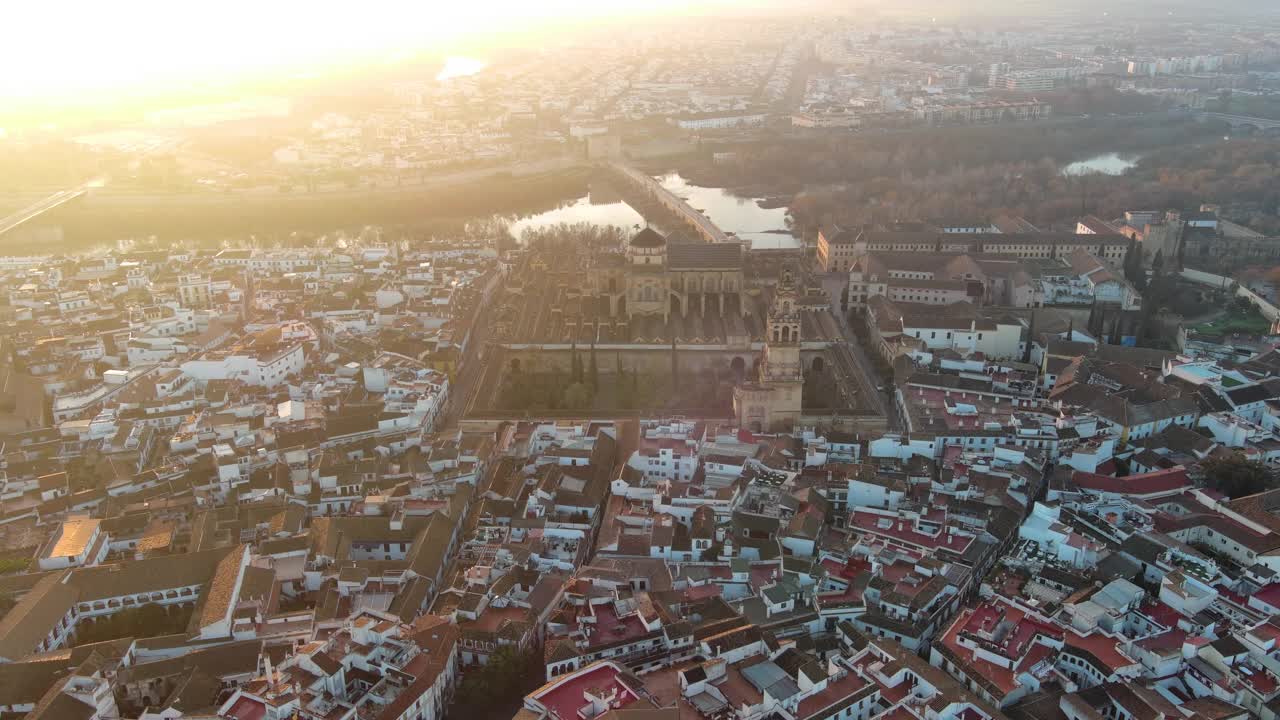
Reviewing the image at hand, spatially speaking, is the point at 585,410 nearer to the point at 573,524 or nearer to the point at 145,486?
the point at 573,524

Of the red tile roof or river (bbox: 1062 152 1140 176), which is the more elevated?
the red tile roof

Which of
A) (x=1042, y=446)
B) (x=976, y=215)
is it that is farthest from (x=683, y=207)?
(x=1042, y=446)

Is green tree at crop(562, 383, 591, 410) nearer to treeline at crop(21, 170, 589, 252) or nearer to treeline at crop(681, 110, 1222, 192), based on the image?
treeline at crop(21, 170, 589, 252)

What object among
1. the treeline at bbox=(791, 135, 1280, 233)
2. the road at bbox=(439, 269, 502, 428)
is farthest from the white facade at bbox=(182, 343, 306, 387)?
the treeline at bbox=(791, 135, 1280, 233)

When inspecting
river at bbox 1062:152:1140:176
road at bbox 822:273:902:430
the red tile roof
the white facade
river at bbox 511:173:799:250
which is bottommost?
river at bbox 1062:152:1140:176

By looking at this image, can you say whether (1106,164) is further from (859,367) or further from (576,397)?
(576,397)

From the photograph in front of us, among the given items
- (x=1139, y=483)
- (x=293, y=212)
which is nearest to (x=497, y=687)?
(x=1139, y=483)
